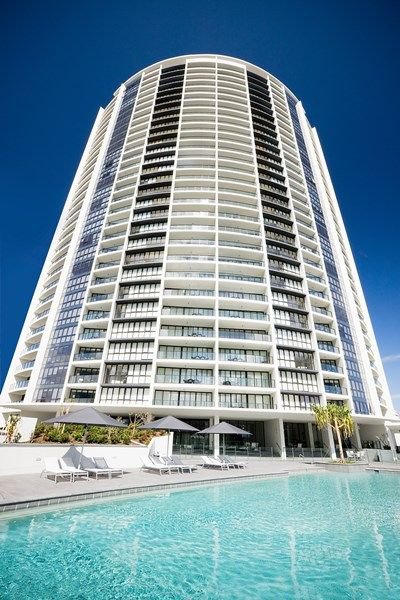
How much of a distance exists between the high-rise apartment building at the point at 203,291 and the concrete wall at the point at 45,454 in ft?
37.5

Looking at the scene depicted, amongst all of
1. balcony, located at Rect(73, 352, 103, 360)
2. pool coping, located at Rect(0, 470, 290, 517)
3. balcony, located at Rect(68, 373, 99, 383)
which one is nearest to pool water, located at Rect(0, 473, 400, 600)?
pool coping, located at Rect(0, 470, 290, 517)

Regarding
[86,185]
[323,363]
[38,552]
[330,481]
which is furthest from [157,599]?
[86,185]

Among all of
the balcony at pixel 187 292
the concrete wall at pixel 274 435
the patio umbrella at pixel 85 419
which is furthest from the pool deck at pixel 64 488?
the balcony at pixel 187 292

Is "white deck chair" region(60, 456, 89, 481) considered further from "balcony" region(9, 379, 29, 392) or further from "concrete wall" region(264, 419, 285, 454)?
"balcony" region(9, 379, 29, 392)

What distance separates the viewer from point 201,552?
6.88 meters

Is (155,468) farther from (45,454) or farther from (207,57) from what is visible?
(207,57)

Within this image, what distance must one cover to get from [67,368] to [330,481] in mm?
28891

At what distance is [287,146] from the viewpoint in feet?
185

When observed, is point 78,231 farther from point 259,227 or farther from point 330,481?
point 330,481

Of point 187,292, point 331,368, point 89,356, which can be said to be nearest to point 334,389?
point 331,368

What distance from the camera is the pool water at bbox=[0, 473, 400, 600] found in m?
5.29

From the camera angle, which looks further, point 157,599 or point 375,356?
point 375,356

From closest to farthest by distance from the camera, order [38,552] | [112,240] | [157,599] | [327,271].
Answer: [157,599], [38,552], [112,240], [327,271]

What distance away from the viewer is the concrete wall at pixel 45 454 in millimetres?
14656
